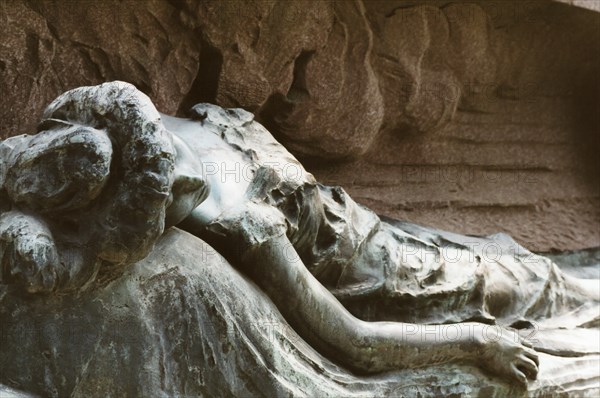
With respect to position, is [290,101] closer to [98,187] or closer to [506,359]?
[506,359]

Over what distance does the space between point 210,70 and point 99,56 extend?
14.7 inches

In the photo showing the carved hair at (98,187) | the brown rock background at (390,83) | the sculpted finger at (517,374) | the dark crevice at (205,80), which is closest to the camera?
the carved hair at (98,187)

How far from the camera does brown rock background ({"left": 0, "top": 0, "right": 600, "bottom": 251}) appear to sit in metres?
2.92

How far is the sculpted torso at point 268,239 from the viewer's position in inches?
85.2

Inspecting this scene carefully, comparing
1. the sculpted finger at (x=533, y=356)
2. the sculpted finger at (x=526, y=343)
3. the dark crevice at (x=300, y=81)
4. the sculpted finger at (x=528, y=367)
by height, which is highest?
the dark crevice at (x=300, y=81)

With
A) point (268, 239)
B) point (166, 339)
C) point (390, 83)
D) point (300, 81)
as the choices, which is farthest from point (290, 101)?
point (166, 339)

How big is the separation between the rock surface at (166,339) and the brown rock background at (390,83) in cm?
76

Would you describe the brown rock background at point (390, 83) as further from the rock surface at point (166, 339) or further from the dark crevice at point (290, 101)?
the rock surface at point (166, 339)

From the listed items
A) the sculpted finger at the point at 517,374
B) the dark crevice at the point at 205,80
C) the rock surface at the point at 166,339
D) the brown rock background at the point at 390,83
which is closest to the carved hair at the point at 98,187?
the rock surface at the point at 166,339

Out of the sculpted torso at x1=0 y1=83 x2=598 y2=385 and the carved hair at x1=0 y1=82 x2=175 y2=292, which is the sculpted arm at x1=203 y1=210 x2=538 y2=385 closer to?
the sculpted torso at x1=0 y1=83 x2=598 y2=385

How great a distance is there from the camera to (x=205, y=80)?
Result: 126 inches

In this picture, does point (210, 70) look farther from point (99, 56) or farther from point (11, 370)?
point (11, 370)

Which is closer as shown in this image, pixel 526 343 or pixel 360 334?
pixel 360 334

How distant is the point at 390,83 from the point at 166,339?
1601 millimetres
